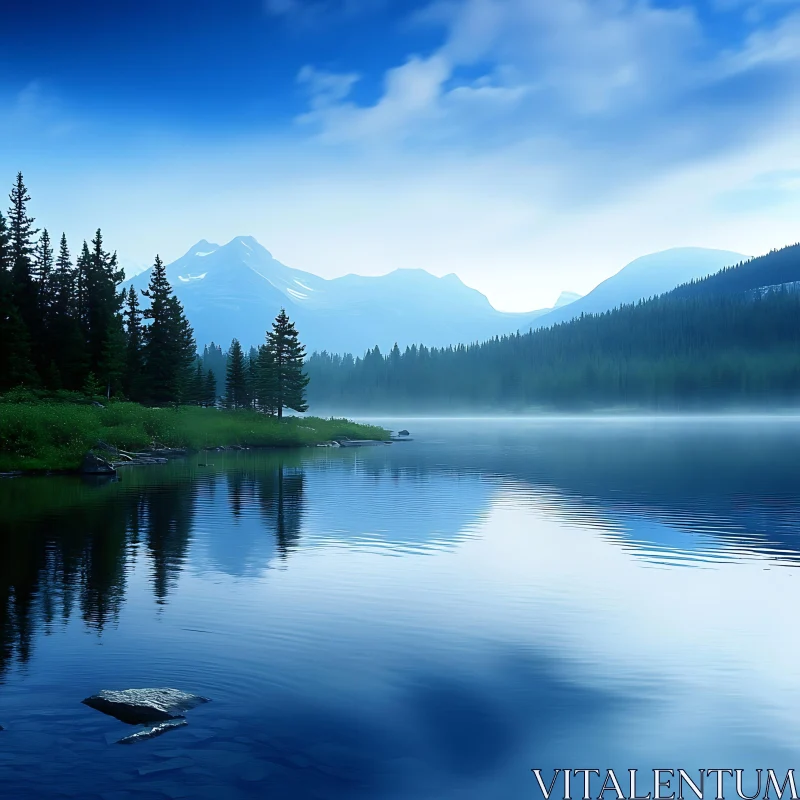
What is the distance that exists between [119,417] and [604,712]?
65852 mm

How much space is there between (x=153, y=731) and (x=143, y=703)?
67 centimetres

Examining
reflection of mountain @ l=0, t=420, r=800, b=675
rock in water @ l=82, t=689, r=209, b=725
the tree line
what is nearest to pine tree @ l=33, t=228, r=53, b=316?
the tree line

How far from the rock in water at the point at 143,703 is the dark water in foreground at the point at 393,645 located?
0.27 m

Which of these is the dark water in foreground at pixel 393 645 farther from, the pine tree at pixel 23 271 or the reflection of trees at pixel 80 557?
the pine tree at pixel 23 271

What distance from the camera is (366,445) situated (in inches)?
3762

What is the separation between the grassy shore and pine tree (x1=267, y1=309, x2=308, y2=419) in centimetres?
384

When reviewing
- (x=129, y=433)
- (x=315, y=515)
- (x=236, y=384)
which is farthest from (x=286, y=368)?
(x=315, y=515)

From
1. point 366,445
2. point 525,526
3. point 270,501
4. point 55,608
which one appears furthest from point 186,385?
point 55,608

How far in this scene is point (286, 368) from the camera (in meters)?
107

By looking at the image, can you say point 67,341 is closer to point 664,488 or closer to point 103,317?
point 103,317

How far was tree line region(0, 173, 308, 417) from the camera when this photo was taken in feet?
279

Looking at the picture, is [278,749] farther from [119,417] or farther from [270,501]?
[119,417]

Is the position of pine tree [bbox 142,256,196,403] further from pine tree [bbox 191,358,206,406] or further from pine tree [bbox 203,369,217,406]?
pine tree [bbox 203,369,217,406]

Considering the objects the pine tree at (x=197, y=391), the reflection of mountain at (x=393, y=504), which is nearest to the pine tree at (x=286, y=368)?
the pine tree at (x=197, y=391)
